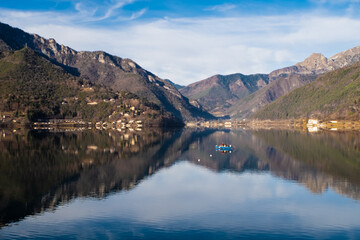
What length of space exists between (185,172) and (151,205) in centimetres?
3353

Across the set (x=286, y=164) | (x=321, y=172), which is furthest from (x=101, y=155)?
(x=321, y=172)

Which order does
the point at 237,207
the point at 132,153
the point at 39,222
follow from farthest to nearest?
1. the point at 132,153
2. the point at 237,207
3. the point at 39,222

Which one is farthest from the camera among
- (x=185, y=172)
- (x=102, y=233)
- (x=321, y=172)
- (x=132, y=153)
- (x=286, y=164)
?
(x=132, y=153)

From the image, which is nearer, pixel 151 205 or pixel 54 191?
pixel 151 205

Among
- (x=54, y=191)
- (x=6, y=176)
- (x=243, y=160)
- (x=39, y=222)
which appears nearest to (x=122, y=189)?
(x=54, y=191)

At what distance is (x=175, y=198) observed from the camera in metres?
56.9

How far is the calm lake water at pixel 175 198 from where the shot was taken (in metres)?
40.6

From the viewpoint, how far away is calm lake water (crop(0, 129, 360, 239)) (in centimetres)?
4056

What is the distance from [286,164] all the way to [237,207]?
158 ft

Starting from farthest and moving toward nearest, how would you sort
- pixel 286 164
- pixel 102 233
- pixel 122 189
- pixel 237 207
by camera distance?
pixel 286 164 → pixel 122 189 → pixel 237 207 → pixel 102 233

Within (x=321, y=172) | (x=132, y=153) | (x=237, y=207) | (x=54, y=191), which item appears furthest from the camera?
(x=132, y=153)

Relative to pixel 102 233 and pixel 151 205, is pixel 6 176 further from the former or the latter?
pixel 102 233

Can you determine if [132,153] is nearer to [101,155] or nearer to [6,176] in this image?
[101,155]

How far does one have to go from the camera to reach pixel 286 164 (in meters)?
94.8
